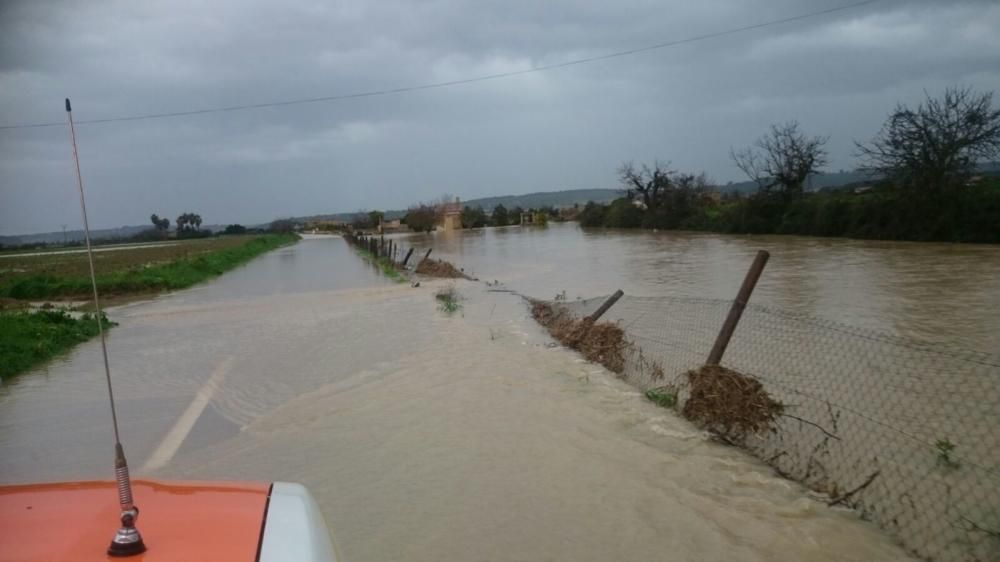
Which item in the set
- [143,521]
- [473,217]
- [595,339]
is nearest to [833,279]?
[595,339]

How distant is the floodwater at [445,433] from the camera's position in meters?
4.33

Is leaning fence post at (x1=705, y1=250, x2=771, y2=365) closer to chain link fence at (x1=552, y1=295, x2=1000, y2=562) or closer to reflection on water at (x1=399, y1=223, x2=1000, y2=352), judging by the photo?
chain link fence at (x1=552, y1=295, x2=1000, y2=562)

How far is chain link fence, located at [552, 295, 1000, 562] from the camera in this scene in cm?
430

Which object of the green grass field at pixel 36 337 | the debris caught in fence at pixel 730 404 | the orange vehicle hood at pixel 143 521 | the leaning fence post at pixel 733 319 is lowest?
the green grass field at pixel 36 337

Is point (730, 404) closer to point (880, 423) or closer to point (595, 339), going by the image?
point (880, 423)

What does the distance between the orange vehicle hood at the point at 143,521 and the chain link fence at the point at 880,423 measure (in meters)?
3.85

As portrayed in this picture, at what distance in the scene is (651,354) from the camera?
9.24 meters

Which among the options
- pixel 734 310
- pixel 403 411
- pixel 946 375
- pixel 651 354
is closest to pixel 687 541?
pixel 734 310

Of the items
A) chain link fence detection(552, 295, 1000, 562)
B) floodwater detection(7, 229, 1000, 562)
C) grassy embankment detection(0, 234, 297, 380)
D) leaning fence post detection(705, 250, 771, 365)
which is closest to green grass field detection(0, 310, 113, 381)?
grassy embankment detection(0, 234, 297, 380)

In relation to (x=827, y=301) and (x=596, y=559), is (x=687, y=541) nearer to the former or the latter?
(x=596, y=559)

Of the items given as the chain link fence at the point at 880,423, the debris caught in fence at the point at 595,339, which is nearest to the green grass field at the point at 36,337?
the debris caught in fence at the point at 595,339

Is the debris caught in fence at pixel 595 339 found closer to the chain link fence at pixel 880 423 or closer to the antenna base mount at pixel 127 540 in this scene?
the chain link fence at pixel 880 423

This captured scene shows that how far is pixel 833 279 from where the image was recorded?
19328 millimetres

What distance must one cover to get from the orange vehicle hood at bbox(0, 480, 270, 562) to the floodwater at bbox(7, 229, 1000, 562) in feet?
7.72
